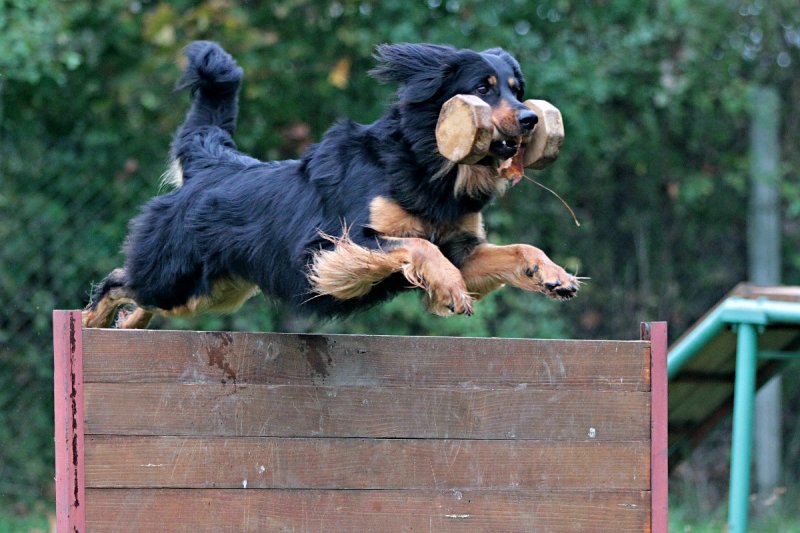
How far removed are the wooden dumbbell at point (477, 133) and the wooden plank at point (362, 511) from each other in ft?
3.22

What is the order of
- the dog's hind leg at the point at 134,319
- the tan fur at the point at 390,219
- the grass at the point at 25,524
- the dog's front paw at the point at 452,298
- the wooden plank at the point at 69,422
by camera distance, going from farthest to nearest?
the grass at the point at 25,524 → the dog's hind leg at the point at 134,319 → the tan fur at the point at 390,219 → the dog's front paw at the point at 452,298 → the wooden plank at the point at 69,422

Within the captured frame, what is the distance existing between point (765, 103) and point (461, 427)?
421 centimetres

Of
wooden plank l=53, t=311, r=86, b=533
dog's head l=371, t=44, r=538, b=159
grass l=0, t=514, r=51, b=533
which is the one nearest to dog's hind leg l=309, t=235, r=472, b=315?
dog's head l=371, t=44, r=538, b=159

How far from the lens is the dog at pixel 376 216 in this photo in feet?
9.73

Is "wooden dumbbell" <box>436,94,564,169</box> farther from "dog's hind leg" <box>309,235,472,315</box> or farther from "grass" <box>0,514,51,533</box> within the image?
"grass" <box>0,514,51,533</box>

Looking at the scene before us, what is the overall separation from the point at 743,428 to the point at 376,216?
1.98 meters

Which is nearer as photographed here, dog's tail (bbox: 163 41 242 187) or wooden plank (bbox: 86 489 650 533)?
wooden plank (bbox: 86 489 650 533)

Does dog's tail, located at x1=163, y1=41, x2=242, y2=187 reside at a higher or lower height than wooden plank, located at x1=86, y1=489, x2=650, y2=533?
higher

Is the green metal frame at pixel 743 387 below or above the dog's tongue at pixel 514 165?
below

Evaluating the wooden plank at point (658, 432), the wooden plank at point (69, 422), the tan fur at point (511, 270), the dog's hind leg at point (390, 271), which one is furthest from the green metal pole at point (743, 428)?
the wooden plank at point (69, 422)

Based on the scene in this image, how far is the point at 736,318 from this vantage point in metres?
4.15

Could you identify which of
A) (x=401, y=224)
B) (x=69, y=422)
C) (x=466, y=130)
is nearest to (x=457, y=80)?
(x=466, y=130)

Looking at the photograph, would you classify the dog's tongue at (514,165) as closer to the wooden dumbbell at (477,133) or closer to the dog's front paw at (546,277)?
the wooden dumbbell at (477,133)

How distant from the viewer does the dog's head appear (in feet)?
9.87
